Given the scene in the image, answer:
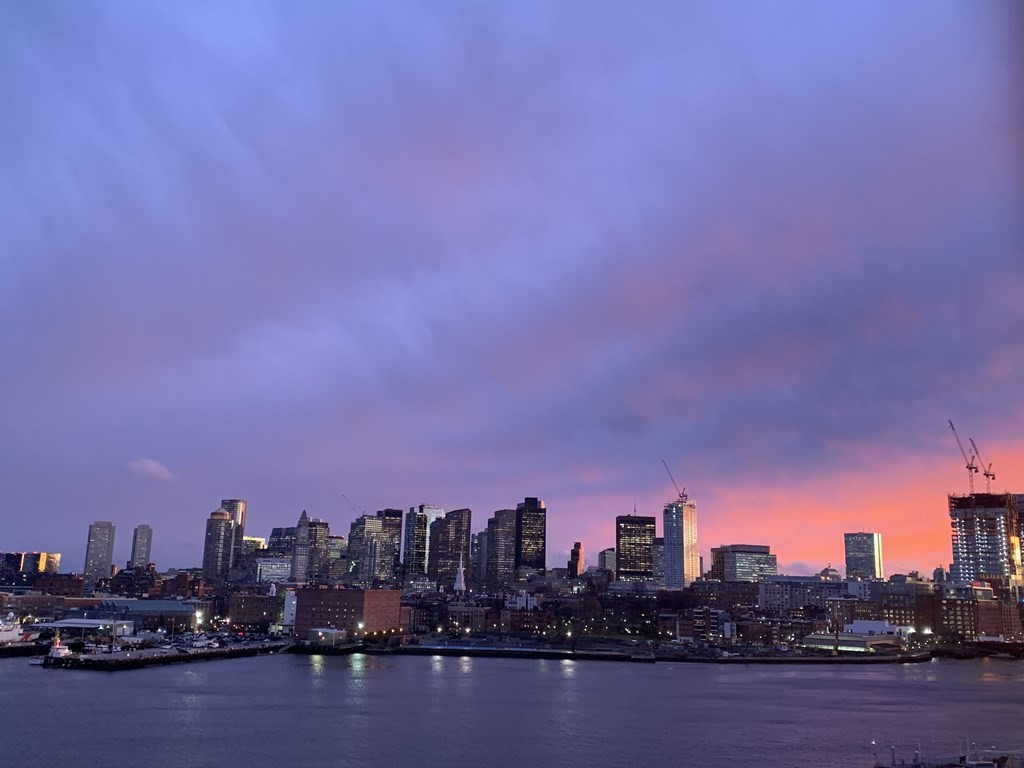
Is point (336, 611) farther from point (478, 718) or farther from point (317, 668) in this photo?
point (478, 718)

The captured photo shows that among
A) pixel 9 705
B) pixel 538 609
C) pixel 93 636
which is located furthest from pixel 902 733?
pixel 538 609

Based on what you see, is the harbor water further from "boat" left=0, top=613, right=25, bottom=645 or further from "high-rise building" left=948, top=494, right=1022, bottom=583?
"high-rise building" left=948, top=494, right=1022, bottom=583

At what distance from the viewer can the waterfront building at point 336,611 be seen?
96375mm

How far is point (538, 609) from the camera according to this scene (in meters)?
132

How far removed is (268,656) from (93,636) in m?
21.6

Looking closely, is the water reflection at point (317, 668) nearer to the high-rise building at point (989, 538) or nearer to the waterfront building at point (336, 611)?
the waterfront building at point (336, 611)

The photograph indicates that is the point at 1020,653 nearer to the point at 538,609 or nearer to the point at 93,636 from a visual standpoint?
the point at 538,609

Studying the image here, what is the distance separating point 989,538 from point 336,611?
139 metres

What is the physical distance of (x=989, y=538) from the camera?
175625 millimetres

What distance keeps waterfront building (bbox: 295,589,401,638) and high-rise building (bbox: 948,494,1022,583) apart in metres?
128

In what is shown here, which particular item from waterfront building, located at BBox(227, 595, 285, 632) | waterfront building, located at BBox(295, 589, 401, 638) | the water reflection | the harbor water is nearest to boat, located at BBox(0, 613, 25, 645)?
the harbor water

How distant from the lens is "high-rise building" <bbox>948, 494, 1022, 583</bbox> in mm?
172250

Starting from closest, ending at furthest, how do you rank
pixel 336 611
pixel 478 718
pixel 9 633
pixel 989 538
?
pixel 478 718
pixel 9 633
pixel 336 611
pixel 989 538

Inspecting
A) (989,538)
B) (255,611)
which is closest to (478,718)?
(255,611)
